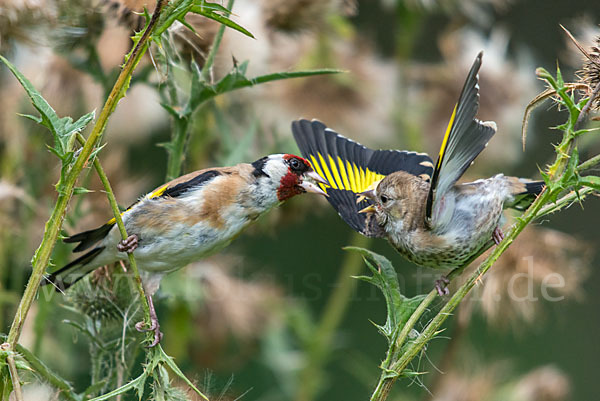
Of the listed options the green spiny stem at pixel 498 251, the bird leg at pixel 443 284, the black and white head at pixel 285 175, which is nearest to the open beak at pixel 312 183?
the black and white head at pixel 285 175

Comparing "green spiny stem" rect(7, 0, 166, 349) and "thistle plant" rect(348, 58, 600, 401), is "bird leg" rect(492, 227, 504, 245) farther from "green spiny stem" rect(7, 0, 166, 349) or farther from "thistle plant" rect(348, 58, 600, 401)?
"green spiny stem" rect(7, 0, 166, 349)

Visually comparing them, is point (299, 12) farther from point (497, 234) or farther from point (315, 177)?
point (497, 234)

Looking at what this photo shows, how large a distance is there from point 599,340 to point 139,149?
249 cm

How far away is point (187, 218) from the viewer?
133cm

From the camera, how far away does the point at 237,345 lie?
2.04 meters

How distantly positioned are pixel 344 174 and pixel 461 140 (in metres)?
0.56

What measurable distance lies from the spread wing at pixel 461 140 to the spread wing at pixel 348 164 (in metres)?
0.27

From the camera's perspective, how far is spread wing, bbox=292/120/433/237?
1455 millimetres

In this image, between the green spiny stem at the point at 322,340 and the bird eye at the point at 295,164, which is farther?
the green spiny stem at the point at 322,340

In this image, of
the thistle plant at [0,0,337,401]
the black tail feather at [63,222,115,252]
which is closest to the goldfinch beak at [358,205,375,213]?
the thistle plant at [0,0,337,401]

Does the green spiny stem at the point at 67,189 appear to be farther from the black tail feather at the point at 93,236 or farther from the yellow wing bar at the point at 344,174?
the yellow wing bar at the point at 344,174

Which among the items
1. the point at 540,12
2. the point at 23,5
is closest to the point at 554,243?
the point at 23,5

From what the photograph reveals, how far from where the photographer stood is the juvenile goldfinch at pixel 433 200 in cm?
109

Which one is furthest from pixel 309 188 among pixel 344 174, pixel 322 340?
pixel 322 340
